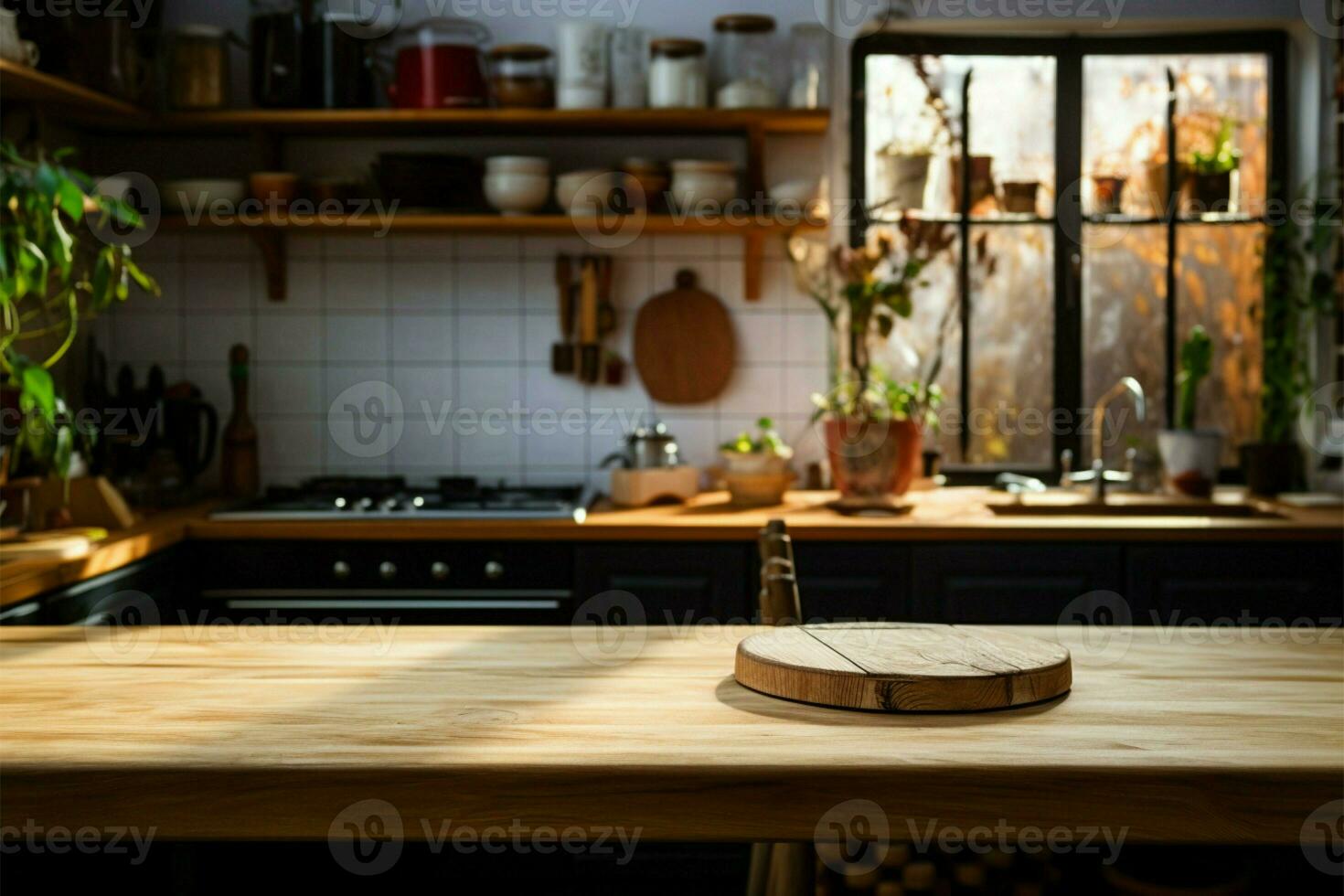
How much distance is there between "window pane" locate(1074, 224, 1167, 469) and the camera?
13.1ft

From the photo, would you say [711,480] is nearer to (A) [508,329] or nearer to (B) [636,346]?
(B) [636,346]

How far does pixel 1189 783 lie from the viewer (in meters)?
1.21

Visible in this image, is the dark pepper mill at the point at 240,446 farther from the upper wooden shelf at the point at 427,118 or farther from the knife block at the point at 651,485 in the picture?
the knife block at the point at 651,485

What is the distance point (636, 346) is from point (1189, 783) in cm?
281

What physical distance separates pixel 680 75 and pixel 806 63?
348mm

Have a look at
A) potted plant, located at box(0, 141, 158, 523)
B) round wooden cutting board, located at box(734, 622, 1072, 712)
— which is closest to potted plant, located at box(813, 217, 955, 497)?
potted plant, located at box(0, 141, 158, 523)

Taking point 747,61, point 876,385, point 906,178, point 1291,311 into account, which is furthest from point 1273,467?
point 747,61

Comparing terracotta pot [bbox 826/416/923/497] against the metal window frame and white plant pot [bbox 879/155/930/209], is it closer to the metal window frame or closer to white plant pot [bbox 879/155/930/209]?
the metal window frame

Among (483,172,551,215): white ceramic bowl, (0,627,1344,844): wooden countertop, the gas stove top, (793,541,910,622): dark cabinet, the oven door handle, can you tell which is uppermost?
(483,172,551,215): white ceramic bowl

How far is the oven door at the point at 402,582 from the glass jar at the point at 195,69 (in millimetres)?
1204

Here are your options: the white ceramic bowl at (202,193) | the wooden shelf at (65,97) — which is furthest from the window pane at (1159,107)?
the wooden shelf at (65,97)

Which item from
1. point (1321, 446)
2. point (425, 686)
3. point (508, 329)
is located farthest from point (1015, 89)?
point (425, 686)

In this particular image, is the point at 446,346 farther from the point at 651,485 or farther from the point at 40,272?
the point at 40,272

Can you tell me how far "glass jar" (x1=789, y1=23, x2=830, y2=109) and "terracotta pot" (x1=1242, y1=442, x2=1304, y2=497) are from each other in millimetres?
1502
